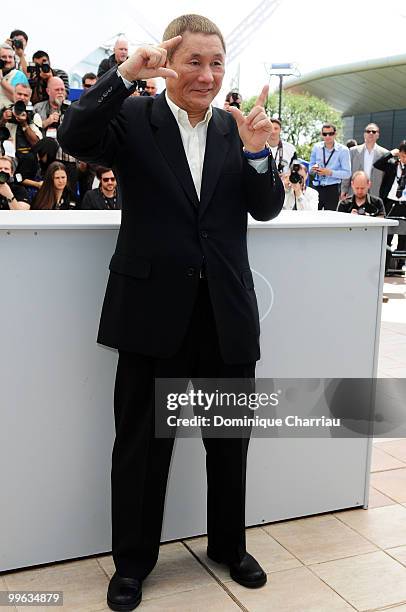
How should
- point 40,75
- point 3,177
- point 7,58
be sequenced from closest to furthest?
point 3,177
point 7,58
point 40,75

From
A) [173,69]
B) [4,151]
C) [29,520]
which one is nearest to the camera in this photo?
[173,69]

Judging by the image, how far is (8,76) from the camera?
7.24 meters

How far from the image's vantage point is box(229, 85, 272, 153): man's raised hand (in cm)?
236

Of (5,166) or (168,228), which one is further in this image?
(5,166)

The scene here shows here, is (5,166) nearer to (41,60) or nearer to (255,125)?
(41,60)

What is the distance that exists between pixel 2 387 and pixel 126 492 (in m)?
0.56

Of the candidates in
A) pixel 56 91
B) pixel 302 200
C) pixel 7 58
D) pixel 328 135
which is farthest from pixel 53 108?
pixel 328 135

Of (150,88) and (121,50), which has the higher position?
(121,50)

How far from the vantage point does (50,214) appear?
116 inches

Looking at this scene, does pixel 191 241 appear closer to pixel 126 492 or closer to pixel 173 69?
pixel 173 69

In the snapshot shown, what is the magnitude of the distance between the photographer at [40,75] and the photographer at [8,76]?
0.36 meters

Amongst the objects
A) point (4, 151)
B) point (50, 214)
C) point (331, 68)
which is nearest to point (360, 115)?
point (331, 68)

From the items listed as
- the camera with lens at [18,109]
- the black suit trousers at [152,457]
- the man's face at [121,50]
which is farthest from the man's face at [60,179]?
the black suit trousers at [152,457]
